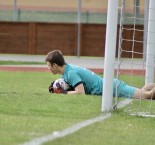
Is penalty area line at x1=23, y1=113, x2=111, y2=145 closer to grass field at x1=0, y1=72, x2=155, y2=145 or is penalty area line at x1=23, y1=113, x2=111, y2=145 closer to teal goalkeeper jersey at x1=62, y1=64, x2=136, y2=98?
grass field at x1=0, y1=72, x2=155, y2=145

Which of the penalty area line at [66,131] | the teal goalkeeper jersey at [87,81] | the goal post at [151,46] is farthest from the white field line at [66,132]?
the goal post at [151,46]

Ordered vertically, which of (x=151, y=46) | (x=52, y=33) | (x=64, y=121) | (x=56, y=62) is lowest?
(x=52, y=33)

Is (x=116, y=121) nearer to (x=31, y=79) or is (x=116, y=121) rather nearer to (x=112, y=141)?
(x=112, y=141)

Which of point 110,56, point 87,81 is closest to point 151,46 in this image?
point 87,81

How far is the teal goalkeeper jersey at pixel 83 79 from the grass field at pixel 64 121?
51 centimetres

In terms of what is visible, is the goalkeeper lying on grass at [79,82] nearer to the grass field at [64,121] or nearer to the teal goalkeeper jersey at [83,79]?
the teal goalkeeper jersey at [83,79]

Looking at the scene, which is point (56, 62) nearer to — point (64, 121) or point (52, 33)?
point (64, 121)

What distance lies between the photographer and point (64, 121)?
8.34m

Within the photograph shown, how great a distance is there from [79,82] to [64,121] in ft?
10.2

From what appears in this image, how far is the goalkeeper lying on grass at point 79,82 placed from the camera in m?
11.5

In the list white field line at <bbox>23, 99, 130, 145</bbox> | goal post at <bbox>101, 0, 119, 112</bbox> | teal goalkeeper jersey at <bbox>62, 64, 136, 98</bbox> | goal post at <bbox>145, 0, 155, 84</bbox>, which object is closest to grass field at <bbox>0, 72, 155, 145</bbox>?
white field line at <bbox>23, 99, 130, 145</bbox>

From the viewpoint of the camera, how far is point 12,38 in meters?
31.5

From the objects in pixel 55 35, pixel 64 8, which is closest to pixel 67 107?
pixel 55 35

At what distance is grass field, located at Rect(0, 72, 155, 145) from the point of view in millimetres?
7063
